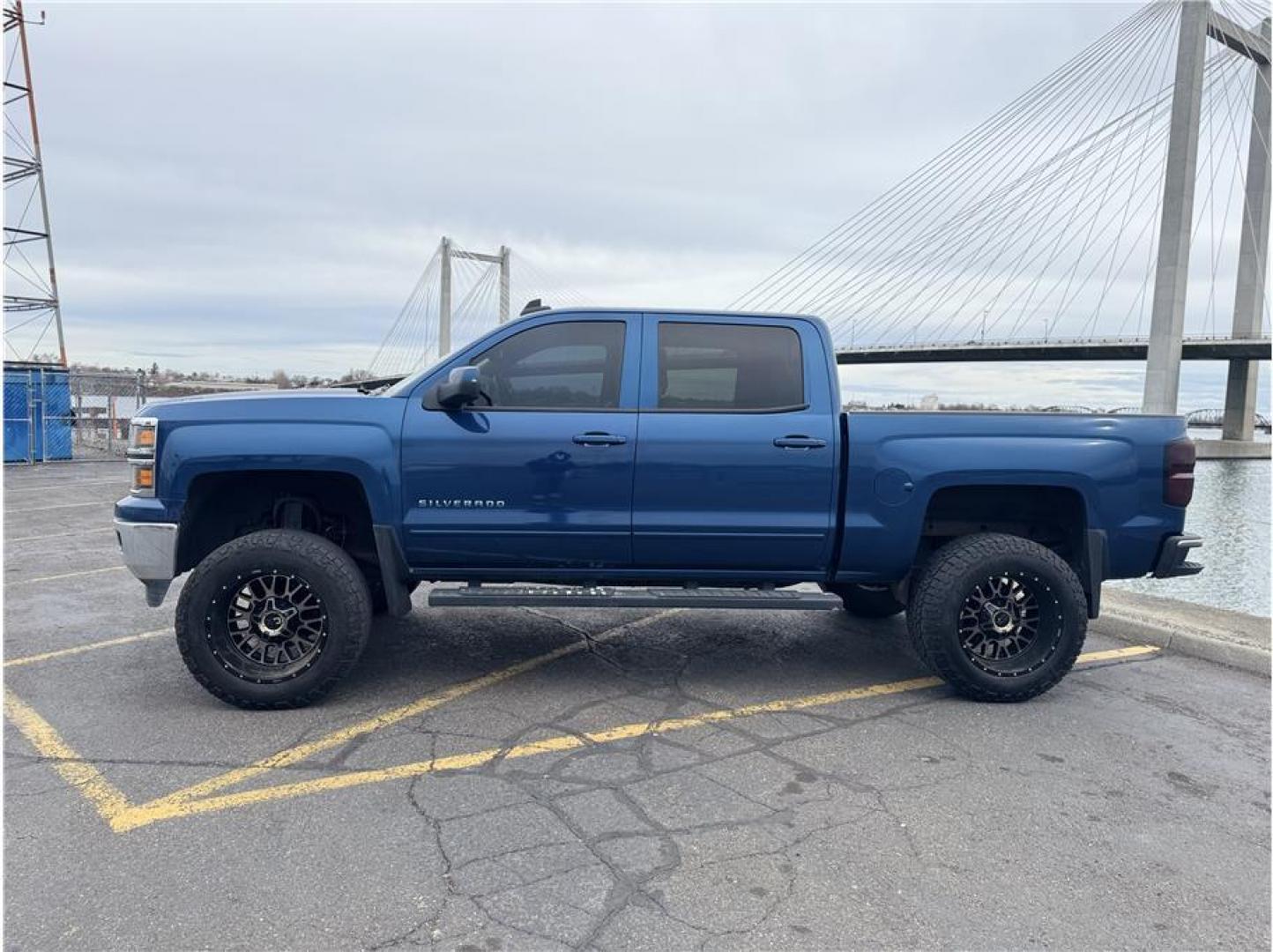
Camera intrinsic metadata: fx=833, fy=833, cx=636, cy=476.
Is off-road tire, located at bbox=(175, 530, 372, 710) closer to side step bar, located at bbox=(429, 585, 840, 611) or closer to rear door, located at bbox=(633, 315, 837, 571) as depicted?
side step bar, located at bbox=(429, 585, 840, 611)

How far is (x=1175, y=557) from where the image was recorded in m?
4.49

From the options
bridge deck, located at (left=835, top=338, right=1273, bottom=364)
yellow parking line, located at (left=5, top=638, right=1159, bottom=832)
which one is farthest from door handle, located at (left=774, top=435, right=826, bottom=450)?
bridge deck, located at (left=835, top=338, right=1273, bottom=364)

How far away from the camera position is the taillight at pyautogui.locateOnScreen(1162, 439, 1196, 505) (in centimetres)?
442

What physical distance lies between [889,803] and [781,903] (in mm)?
870

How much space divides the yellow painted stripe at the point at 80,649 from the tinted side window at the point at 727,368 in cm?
367

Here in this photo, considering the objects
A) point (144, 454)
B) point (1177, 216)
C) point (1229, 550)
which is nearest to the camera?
point (144, 454)

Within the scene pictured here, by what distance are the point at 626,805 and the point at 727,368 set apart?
2365 millimetres

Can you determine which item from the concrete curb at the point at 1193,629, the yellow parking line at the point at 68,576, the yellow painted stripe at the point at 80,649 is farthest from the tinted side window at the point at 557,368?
the yellow parking line at the point at 68,576

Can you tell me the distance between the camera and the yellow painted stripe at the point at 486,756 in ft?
10.3

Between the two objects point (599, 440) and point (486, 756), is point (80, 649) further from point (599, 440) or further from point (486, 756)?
point (599, 440)

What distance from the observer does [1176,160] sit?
92.2ft

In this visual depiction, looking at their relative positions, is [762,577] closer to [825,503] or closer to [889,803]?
[825,503]

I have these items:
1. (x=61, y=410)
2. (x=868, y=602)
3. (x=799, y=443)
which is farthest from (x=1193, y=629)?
(x=61, y=410)

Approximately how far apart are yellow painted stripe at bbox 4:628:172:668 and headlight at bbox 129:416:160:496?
143 centimetres
